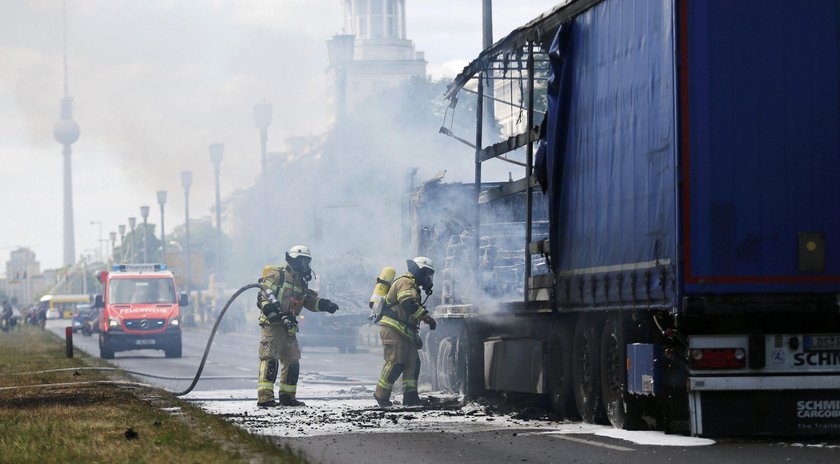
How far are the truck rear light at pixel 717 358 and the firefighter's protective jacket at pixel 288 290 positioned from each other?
766cm

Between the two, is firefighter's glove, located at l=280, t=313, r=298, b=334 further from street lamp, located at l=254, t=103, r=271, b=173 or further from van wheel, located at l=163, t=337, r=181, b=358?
street lamp, located at l=254, t=103, r=271, b=173

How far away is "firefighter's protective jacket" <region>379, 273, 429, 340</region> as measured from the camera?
18.9m

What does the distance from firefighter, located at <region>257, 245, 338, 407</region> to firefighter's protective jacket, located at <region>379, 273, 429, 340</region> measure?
0.78 meters

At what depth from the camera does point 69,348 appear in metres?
38.4

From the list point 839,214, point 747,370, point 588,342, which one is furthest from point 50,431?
point 839,214

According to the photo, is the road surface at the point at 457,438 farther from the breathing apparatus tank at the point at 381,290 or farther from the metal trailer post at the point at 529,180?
the metal trailer post at the point at 529,180

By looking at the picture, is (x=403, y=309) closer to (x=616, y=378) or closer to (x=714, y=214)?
(x=616, y=378)

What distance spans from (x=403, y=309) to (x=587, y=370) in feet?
13.1

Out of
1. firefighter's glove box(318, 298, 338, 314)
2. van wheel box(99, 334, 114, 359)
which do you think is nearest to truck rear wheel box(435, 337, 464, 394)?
firefighter's glove box(318, 298, 338, 314)

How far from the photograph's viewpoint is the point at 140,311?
139 ft

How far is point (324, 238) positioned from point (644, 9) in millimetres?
27382

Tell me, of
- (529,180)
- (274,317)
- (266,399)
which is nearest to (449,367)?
(274,317)

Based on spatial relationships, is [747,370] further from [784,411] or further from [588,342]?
[588,342]

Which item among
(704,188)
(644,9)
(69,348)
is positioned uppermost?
(644,9)
